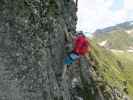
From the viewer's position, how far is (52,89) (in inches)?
1168

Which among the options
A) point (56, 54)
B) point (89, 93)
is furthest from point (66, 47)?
point (89, 93)

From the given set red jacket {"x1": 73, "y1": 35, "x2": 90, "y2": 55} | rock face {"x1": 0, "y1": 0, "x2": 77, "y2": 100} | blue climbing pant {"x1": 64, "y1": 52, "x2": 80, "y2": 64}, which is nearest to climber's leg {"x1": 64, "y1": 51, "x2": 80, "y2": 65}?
blue climbing pant {"x1": 64, "y1": 52, "x2": 80, "y2": 64}

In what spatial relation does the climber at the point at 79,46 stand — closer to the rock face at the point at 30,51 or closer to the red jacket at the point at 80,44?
the red jacket at the point at 80,44

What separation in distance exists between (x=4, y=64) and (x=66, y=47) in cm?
747

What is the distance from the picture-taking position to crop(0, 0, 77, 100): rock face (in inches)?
1041

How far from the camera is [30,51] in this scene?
90.9 ft

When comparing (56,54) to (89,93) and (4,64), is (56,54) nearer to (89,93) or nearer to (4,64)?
(4,64)

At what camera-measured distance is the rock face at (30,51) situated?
26438 mm

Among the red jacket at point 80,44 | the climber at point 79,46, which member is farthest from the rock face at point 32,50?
the red jacket at point 80,44

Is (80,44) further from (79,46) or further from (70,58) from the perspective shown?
(70,58)

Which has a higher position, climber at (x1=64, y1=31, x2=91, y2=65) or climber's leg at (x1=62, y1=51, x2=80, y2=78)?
climber at (x1=64, y1=31, x2=91, y2=65)

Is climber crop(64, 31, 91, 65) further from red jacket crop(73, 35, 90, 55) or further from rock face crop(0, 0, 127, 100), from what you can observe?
rock face crop(0, 0, 127, 100)

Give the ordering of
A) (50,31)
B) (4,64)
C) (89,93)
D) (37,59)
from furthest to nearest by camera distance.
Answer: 1. (89,93)
2. (50,31)
3. (37,59)
4. (4,64)

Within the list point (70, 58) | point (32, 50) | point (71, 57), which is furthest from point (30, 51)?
point (70, 58)
